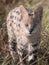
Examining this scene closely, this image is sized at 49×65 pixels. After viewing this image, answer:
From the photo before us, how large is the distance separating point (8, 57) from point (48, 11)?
1023 mm

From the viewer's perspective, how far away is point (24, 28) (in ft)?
14.4

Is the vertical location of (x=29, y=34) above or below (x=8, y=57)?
above

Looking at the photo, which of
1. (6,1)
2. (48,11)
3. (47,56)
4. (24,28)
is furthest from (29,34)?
(6,1)

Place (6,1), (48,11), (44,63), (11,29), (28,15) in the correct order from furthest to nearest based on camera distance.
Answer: (6,1) → (48,11) → (44,63) → (11,29) → (28,15)

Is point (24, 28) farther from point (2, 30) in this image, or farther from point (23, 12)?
point (2, 30)

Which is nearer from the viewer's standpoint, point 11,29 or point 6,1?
A: point 11,29

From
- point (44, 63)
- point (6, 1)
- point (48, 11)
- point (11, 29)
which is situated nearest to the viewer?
point (11, 29)

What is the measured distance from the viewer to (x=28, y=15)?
14.3 ft

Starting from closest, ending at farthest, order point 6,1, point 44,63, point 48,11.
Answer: point 44,63 < point 48,11 < point 6,1

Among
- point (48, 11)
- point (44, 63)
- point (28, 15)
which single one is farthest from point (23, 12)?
point (48, 11)

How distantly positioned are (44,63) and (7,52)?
0.50 m

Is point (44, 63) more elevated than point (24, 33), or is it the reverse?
point (24, 33)

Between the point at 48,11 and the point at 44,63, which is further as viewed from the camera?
the point at 48,11

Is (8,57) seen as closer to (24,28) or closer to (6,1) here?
(24,28)
